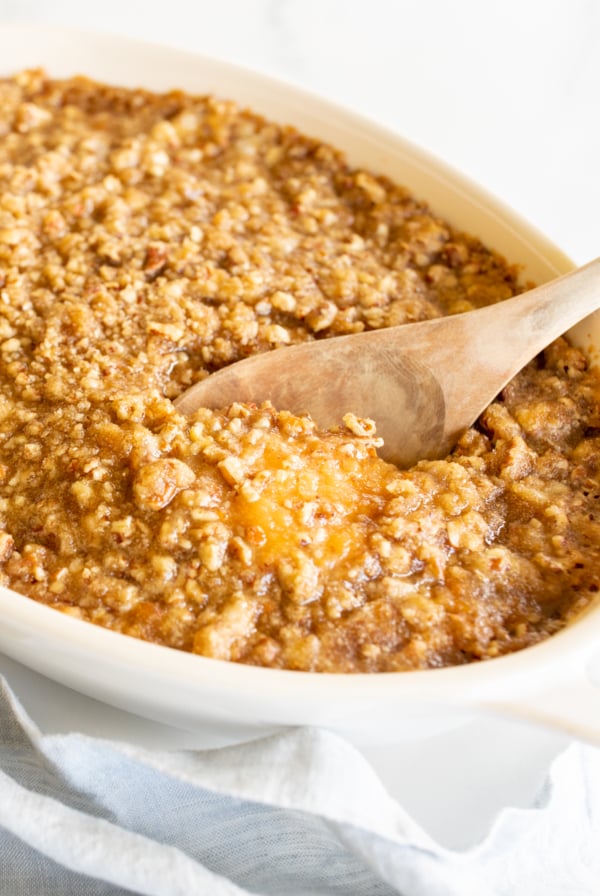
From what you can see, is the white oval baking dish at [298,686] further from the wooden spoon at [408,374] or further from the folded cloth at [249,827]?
the wooden spoon at [408,374]

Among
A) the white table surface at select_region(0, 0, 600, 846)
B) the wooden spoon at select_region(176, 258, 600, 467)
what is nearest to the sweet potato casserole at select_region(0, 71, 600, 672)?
the wooden spoon at select_region(176, 258, 600, 467)

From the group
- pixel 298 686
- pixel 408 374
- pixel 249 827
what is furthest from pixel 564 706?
pixel 408 374

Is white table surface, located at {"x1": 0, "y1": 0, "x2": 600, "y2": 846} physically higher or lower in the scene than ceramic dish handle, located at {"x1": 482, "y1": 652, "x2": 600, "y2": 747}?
higher

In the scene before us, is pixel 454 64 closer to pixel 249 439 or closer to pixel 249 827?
pixel 249 439

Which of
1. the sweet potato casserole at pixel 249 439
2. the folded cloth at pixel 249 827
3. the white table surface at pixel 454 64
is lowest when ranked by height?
the folded cloth at pixel 249 827

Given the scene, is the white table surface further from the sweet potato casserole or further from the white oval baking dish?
the white oval baking dish

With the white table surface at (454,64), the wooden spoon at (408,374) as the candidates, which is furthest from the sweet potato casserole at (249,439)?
the white table surface at (454,64)
